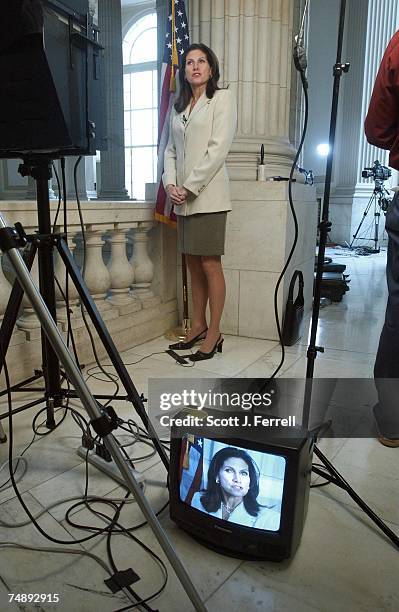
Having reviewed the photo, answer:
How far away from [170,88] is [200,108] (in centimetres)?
53

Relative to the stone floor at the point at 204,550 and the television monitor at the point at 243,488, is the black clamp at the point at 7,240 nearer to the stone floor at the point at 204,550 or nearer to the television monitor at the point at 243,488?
the television monitor at the point at 243,488

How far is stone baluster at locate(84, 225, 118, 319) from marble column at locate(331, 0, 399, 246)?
7.31 meters

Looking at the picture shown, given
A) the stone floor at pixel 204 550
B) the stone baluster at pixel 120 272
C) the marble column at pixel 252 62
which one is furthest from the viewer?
the marble column at pixel 252 62

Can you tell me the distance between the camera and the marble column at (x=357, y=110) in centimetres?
863

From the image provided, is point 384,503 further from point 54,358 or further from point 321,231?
point 54,358

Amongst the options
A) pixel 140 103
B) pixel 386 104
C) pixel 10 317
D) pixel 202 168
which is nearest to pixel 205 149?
pixel 202 168

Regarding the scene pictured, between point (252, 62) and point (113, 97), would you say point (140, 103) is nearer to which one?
point (113, 97)

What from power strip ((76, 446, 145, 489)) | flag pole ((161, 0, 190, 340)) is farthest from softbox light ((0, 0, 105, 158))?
flag pole ((161, 0, 190, 340))

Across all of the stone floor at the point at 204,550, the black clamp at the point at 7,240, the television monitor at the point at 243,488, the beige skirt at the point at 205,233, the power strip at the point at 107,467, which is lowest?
the stone floor at the point at 204,550

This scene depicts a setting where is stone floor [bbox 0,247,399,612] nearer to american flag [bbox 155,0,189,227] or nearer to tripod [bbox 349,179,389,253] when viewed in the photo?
american flag [bbox 155,0,189,227]

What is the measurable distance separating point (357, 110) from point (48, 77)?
357 inches

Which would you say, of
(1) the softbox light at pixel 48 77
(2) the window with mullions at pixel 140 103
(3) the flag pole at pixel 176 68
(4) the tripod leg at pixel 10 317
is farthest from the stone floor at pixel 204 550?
(2) the window with mullions at pixel 140 103

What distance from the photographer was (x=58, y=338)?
0.83 m

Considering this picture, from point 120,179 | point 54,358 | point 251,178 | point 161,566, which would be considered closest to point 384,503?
point 161,566
